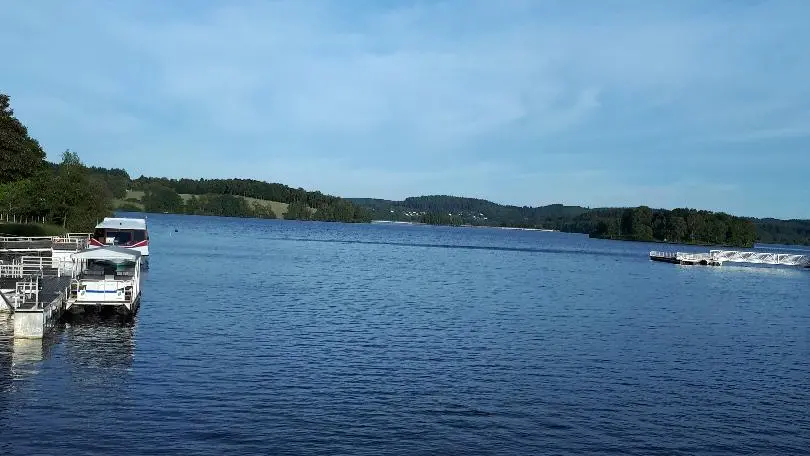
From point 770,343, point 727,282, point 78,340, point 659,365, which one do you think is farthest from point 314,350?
point 727,282

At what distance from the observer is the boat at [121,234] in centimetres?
A: 6336

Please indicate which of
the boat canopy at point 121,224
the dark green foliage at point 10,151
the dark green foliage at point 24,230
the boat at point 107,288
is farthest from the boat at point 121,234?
the boat at point 107,288

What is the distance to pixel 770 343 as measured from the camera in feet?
141

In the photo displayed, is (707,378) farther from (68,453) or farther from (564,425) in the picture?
(68,453)

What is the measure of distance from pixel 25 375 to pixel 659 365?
1033 inches

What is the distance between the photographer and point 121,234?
65250mm

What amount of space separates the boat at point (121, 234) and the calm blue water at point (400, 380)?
10840mm

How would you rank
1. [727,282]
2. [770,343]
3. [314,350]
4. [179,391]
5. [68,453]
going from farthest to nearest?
1. [727,282]
2. [770,343]
3. [314,350]
4. [179,391]
5. [68,453]

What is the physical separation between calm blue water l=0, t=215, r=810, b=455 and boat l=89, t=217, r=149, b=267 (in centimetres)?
1084

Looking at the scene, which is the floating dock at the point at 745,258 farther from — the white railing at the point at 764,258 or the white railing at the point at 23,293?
the white railing at the point at 23,293

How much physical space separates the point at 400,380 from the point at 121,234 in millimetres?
45054

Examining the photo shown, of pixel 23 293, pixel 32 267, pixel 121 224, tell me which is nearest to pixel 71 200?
pixel 121 224

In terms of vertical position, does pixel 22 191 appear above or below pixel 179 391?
above

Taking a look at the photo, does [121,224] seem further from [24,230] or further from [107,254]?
[107,254]
